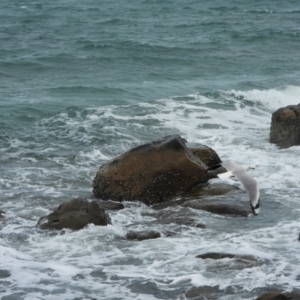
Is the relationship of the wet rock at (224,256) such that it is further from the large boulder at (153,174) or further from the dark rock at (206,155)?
the dark rock at (206,155)

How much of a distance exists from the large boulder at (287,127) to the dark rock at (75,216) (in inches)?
204

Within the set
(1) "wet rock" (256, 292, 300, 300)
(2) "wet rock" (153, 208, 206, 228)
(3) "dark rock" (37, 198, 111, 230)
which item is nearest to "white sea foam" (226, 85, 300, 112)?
(2) "wet rock" (153, 208, 206, 228)

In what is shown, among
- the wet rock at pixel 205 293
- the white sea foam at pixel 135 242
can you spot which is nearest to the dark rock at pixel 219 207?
the white sea foam at pixel 135 242

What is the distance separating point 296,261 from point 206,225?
1.59 meters

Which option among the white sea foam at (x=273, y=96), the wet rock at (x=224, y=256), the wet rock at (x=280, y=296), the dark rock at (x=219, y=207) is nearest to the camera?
the wet rock at (x=280, y=296)

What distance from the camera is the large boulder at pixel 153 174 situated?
11.0 meters

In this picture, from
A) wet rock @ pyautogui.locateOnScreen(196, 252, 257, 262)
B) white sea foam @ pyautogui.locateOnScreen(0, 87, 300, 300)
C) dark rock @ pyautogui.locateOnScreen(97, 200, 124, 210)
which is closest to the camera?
white sea foam @ pyautogui.locateOnScreen(0, 87, 300, 300)

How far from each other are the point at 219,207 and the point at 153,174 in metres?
1.19

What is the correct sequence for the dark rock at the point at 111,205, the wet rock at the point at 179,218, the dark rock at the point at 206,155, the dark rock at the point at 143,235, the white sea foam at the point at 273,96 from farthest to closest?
the white sea foam at the point at 273,96
the dark rock at the point at 206,155
the dark rock at the point at 111,205
the wet rock at the point at 179,218
the dark rock at the point at 143,235

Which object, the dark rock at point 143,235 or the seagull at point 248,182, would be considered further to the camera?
the seagull at point 248,182

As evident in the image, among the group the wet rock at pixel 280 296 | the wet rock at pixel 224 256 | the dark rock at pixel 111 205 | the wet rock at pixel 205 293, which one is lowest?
the dark rock at pixel 111 205

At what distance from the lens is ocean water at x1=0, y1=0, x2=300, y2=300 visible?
8445 millimetres

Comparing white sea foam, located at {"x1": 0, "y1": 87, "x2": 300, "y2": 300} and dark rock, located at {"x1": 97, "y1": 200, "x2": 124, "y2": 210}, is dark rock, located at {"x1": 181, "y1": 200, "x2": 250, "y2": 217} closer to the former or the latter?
white sea foam, located at {"x1": 0, "y1": 87, "x2": 300, "y2": 300}

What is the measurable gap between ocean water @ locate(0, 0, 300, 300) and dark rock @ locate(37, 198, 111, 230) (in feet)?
0.45
